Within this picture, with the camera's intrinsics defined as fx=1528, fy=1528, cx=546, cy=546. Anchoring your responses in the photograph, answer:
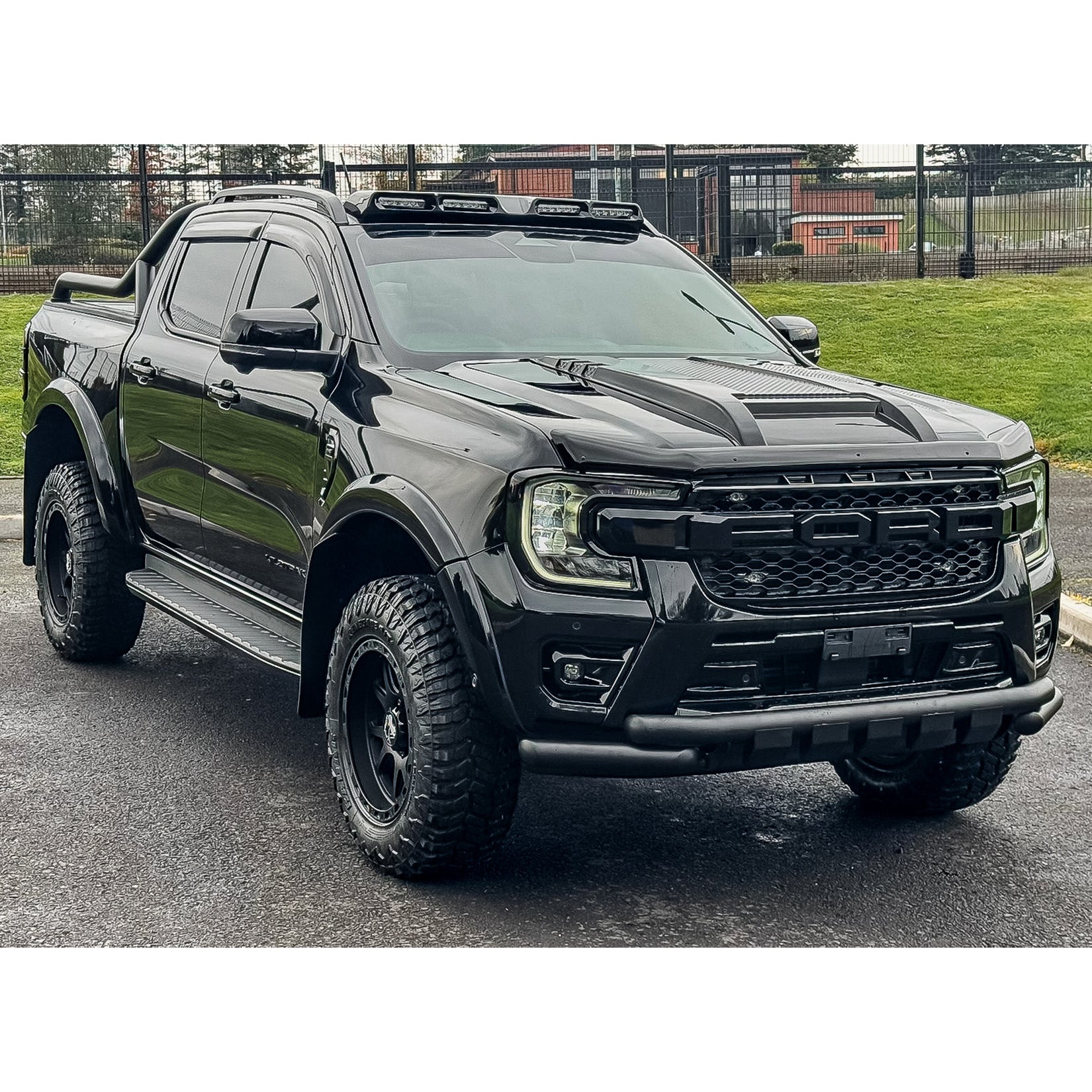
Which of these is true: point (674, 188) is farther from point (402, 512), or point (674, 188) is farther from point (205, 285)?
point (402, 512)

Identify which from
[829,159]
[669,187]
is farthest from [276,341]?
[829,159]

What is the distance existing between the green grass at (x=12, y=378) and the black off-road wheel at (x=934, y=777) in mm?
8852

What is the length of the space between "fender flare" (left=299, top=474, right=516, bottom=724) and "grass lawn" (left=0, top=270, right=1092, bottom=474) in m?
9.57

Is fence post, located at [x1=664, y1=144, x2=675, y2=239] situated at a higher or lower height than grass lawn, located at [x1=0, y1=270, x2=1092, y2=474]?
higher

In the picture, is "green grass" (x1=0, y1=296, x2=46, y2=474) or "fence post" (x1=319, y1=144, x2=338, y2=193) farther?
"fence post" (x1=319, y1=144, x2=338, y2=193)

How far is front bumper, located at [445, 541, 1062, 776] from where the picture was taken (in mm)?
3891

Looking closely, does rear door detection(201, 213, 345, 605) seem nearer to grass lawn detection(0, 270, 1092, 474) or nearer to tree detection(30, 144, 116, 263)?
grass lawn detection(0, 270, 1092, 474)

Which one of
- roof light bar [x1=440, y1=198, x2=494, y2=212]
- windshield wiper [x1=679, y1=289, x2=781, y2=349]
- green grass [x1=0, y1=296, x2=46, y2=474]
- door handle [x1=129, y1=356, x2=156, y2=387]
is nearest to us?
roof light bar [x1=440, y1=198, x2=494, y2=212]

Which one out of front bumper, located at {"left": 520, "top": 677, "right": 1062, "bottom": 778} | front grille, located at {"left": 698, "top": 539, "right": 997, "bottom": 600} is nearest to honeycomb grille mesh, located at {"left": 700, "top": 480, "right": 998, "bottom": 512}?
front grille, located at {"left": 698, "top": 539, "right": 997, "bottom": 600}

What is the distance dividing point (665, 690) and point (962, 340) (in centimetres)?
1519

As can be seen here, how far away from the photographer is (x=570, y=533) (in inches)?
156

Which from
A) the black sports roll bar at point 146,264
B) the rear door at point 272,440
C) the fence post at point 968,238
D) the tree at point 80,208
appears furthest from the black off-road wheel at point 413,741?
the fence post at point 968,238

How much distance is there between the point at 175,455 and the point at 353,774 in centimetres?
193

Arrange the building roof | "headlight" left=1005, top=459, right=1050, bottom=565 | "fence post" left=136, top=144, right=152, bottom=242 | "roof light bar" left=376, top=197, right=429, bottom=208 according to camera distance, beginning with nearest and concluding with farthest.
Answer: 1. "headlight" left=1005, top=459, right=1050, bottom=565
2. "roof light bar" left=376, top=197, right=429, bottom=208
3. "fence post" left=136, top=144, right=152, bottom=242
4. the building roof
